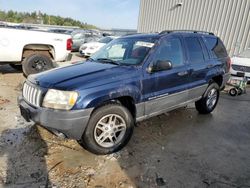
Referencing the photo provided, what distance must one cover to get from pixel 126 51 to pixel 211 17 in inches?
374

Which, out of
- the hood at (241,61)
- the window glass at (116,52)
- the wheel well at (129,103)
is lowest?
the wheel well at (129,103)

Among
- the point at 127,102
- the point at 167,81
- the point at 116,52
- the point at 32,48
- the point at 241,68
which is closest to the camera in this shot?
the point at 127,102

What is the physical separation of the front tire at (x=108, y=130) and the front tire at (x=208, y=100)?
233 cm

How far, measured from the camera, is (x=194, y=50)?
473 cm

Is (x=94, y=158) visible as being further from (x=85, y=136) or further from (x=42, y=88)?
(x=42, y=88)

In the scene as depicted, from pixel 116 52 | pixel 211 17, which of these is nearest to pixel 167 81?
pixel 116 52

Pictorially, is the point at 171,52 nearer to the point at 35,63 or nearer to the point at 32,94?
the point at 32,94

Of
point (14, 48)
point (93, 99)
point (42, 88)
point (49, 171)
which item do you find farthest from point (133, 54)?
point (14, 48)

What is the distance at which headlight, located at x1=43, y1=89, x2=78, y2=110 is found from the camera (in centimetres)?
305

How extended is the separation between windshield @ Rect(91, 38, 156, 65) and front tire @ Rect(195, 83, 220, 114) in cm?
201

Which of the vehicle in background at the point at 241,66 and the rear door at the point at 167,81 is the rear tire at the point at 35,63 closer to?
the rear door at the point at 167,81

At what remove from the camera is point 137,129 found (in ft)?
14.8

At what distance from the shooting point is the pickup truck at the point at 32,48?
727 centimetres

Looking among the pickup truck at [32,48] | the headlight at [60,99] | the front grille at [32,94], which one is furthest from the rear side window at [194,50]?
the pickup truck at [32,48]
